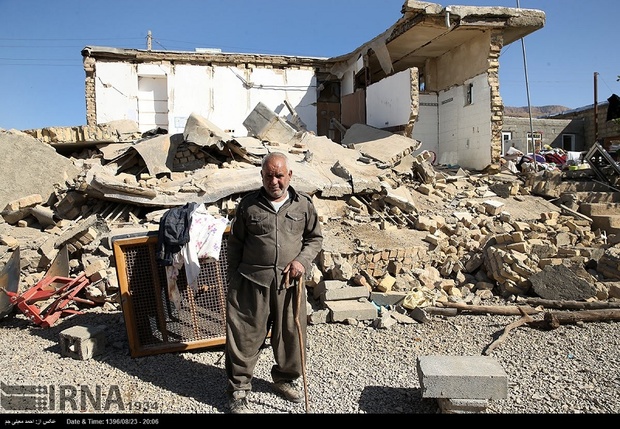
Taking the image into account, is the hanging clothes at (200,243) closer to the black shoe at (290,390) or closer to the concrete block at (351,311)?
the black shoe at (290,390)

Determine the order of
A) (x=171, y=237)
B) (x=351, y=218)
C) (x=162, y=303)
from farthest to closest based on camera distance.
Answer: (x=351, y=218)
(x=162, y=303)
(x=171, y=237)

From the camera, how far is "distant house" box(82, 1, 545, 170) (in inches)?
492

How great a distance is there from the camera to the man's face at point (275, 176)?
10.4ft

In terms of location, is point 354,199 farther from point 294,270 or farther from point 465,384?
point 465,384

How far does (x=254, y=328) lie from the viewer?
329 cm

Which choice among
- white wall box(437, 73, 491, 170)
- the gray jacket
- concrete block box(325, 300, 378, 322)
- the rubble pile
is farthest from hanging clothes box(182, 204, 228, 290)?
white wall box(437, 73, 491, 170)

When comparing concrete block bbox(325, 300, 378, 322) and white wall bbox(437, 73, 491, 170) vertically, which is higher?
white wall bbox(437, 73, 491, 170)

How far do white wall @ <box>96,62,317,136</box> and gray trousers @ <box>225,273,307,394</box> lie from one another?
1324 cm

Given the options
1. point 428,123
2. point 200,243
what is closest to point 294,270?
point 200,243

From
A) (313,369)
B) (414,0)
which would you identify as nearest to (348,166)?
(414,0)

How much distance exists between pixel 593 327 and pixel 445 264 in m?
2.24

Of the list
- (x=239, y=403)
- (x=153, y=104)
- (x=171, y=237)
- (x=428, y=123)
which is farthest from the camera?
(x=153, y=104)

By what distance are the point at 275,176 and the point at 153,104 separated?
14455 mm

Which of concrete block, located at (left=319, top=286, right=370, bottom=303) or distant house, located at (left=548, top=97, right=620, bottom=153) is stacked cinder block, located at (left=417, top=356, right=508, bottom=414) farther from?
distant house, located at (left=548, top=97, right=620, bottom=153)
